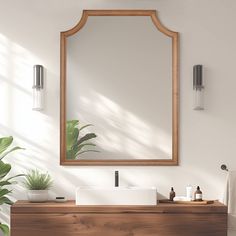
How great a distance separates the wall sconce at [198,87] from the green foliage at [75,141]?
877 mm

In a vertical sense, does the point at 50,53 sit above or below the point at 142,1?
below

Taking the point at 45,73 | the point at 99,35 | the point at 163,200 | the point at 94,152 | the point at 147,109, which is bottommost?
the point at 163,200

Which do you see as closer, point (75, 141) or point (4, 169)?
point (4, 169)

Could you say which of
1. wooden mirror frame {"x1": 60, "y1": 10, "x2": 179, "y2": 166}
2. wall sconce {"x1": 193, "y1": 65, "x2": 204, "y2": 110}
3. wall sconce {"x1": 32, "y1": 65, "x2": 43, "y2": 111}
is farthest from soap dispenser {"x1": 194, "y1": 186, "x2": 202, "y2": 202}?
wall sconce {"x1": 32, "y1": 65, "x2": 43, "y2": 111}

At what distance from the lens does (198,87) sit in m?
4.74

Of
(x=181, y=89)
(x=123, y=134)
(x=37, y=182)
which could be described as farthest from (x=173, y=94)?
(x=37, y=182)

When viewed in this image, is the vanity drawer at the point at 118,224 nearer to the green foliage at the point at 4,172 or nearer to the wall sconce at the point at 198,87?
the green foliage at the point at 4,172

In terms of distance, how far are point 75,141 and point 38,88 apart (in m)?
0.53

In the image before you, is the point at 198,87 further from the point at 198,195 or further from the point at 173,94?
the point at 198,195

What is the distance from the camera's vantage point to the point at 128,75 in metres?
4.80

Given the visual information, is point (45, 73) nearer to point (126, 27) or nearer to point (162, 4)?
point (126, 27)

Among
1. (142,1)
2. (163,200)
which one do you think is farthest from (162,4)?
(163,200)

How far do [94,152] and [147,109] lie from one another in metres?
0.56

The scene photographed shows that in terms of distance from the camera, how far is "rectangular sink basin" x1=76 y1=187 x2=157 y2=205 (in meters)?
4.34
